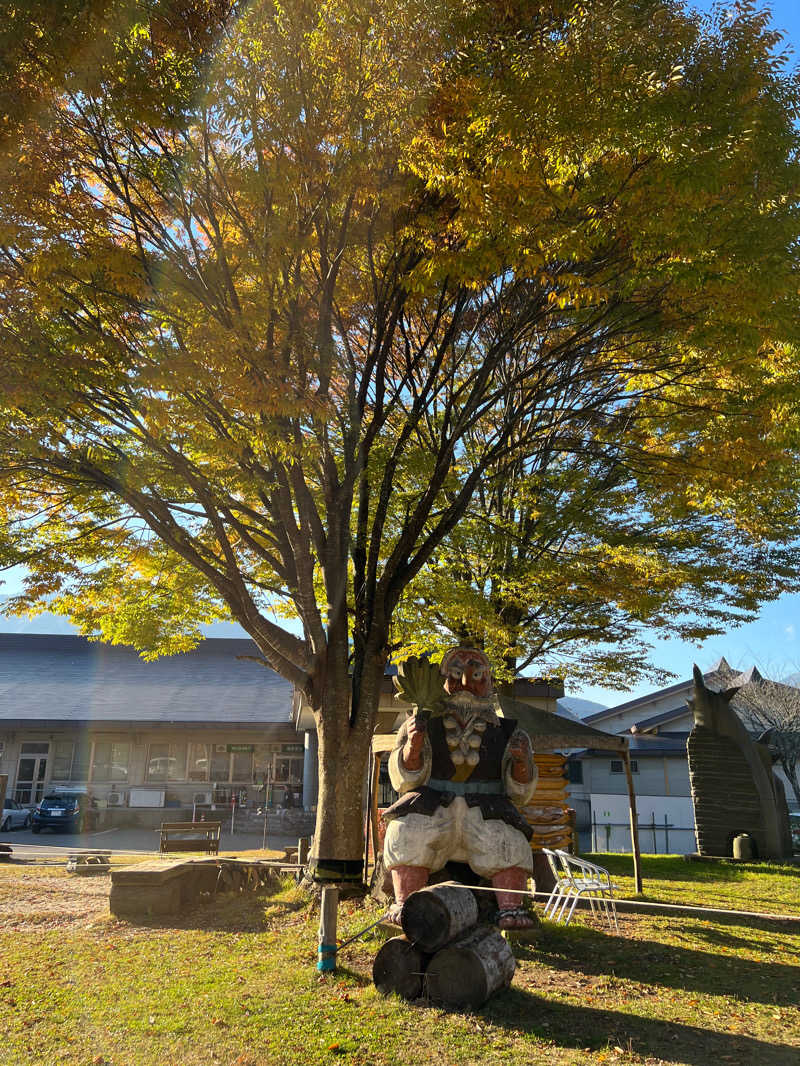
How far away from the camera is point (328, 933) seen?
22.2 ft

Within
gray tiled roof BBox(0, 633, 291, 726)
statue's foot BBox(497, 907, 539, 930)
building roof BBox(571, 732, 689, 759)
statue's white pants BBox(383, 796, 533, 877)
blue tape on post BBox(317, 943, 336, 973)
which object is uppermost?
gray tiled roof BBox(0, 633, 291, 726)

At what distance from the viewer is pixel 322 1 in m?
7.25

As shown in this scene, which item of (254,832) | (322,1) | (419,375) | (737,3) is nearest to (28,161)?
(322,1)

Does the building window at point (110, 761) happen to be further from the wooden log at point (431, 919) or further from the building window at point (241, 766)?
the wooden log at point (431, 919)

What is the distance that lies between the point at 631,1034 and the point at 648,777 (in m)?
29.1

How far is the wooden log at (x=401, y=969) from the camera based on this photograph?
598cm

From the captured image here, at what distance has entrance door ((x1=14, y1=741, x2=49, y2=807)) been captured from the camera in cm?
2678

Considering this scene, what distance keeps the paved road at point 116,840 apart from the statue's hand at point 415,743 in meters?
12.2

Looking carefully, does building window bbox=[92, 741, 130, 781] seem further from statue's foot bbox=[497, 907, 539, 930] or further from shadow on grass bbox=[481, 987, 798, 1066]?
shadow on grass bbox=[481, 987, 798, 1066]

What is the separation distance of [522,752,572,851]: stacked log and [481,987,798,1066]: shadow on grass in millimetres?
6552

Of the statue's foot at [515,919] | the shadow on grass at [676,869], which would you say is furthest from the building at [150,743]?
the statue's foot at [515,919]

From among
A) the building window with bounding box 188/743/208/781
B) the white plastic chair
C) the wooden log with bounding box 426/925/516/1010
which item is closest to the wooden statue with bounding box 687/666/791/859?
the white plastic chair

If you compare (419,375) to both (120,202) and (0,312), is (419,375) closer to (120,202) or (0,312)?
(120,202)


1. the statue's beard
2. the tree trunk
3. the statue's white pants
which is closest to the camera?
the statue's white pants
